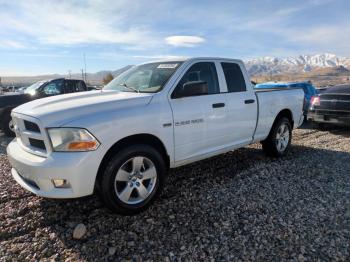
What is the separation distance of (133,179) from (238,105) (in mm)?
2248

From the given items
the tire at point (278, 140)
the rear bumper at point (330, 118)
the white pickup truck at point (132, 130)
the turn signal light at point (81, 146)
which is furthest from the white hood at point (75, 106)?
the rear bumper at point (330, 118)

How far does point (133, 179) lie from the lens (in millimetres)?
3559

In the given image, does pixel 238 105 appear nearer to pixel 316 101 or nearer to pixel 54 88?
pixel 316 101

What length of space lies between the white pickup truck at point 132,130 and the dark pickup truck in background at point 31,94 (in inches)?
200

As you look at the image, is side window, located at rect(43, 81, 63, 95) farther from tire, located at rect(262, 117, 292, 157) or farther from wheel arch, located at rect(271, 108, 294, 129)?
wheel arch, located at rect(271, 108, 294, 129)

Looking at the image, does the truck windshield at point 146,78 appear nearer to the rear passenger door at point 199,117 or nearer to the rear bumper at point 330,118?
the rear passenger door at point 199,117

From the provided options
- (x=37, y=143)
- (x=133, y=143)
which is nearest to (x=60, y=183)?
(x=37, y=143)

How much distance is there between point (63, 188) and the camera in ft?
10.2

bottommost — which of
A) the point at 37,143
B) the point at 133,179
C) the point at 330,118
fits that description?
the point at 330,118

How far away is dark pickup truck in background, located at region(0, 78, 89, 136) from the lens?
8703mm

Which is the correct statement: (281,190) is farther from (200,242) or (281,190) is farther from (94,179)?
(94,179)

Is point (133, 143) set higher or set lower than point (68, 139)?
lower

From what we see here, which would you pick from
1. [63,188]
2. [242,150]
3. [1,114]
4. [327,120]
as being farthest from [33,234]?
[327,120]

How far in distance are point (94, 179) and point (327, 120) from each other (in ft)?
25.8
